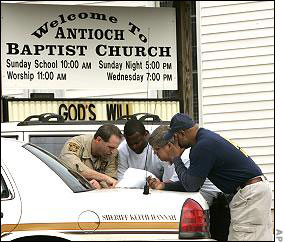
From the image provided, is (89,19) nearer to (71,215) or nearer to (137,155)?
(137,155)

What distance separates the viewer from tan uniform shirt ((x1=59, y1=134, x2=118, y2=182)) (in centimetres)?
762

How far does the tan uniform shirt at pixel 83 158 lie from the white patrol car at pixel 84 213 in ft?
5.20

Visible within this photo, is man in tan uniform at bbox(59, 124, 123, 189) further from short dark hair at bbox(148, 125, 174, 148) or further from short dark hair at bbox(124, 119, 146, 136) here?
short dark hair at bbox(148, 125, 174, 148)

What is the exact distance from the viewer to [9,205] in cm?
579

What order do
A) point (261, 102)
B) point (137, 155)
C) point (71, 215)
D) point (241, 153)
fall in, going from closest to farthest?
point (71, 215) → point (241, 153) → point (137, 155) → point (261, 102)

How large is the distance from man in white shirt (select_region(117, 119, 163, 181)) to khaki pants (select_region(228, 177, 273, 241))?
3.86 feet

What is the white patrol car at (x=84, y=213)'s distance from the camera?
5738 millimetres

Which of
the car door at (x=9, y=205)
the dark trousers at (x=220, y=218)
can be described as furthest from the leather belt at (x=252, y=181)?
the car door at (x=9, y=205)

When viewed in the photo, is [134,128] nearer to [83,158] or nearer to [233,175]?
[83,158]

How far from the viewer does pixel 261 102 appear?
1421cm

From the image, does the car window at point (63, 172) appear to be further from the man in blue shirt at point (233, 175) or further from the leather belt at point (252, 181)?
the leather belt at point (252, 181)

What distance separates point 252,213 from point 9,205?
200cm

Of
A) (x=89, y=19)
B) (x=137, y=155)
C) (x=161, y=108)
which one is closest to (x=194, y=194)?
(x=137, y=155)

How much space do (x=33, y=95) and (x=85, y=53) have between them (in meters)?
0.90
